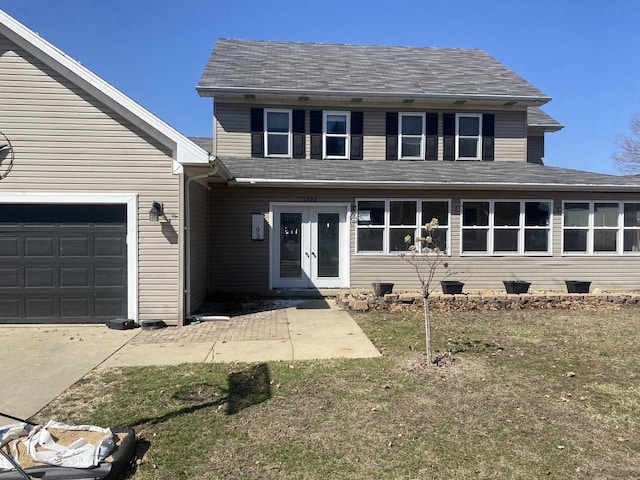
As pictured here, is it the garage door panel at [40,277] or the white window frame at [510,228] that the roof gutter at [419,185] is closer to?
the white window frame at [510,228]

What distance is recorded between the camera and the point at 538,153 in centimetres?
1764

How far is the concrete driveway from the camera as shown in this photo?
4.80 m

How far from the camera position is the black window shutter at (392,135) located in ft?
44.0

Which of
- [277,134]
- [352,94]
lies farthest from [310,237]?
[352,94]

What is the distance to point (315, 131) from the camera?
1320 centimetres

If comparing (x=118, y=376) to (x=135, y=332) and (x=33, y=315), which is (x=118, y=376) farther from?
(x=33, y=315)

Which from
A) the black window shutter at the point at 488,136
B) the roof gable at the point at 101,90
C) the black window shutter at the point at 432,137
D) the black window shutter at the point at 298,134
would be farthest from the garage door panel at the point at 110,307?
the black window shutter at the point at 488,136

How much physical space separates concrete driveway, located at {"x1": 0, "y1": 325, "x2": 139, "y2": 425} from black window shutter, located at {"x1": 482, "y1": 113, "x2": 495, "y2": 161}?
1150cm

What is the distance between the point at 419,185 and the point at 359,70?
609 centimetres

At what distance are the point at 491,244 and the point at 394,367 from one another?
24.9 ft

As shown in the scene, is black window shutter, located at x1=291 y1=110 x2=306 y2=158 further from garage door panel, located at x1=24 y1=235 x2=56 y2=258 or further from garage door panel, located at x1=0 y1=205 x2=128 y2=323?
garage door panel, located at x1=24 y1=235 x2=56 y2=258

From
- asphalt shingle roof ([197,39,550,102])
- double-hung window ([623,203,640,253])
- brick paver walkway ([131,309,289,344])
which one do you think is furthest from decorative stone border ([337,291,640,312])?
asphalt shingle roof ([197,39,550,102])

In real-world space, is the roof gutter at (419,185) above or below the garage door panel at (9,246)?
above

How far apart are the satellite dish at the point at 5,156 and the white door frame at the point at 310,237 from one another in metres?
5.80
